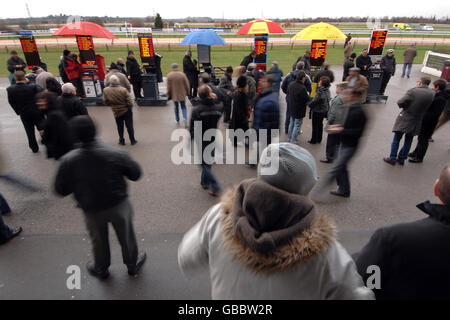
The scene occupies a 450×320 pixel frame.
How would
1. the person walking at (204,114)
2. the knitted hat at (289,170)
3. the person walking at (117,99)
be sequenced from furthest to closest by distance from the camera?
the person walking at (117,99), the person walking at (204,114), the knitted hat at (289,170)

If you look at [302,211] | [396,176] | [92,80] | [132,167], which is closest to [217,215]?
[302,211]

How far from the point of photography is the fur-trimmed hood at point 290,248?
108 cm

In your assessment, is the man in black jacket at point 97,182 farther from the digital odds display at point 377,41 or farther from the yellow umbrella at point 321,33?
the digital odds display at point 377,41

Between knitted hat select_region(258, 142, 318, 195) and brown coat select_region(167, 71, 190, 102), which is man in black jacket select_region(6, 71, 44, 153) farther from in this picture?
knitted hat select_region(258, 142, 318, 195)

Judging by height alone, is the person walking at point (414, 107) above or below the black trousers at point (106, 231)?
above

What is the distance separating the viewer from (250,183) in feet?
4.03

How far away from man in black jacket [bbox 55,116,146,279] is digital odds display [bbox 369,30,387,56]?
10.9 meters

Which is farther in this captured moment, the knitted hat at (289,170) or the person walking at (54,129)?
the person walking at (54,129)

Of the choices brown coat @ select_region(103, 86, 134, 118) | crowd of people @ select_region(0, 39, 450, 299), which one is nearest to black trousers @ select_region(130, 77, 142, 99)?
brown coat @ select_region(103, 86, 134, 118)

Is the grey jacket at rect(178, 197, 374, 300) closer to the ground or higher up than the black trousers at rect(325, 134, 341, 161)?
higher up

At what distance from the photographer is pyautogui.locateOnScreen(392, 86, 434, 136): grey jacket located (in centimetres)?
486

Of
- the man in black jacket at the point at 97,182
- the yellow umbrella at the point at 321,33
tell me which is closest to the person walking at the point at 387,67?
the yellow umbrella at the point at 321,33
